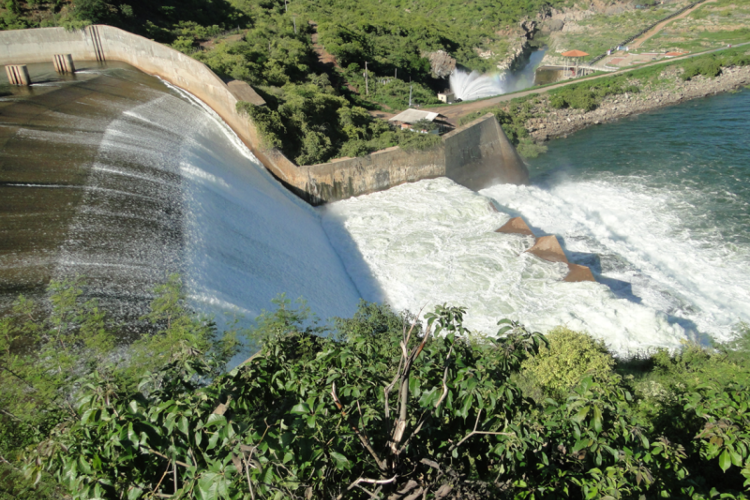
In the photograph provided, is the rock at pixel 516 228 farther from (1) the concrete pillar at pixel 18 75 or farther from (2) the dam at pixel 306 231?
(1) the concrete pillar at pixel 18 75

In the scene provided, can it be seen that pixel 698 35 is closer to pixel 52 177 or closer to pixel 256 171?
pixel 256 171

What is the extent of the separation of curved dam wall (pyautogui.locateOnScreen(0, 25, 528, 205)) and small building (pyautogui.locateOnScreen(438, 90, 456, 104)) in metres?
9.40

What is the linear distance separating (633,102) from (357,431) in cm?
3355

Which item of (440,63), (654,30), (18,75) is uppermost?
(654,30)

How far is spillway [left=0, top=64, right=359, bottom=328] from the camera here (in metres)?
8.44

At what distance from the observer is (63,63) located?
2089 cm

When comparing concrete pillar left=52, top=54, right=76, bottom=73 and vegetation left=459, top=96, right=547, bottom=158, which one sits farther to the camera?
vegetation left=459, top=96, right=547, bottom=158

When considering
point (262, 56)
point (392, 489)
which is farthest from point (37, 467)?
point (262, 56)

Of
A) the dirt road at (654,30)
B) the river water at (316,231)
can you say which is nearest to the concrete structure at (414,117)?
the river water at (316,231)

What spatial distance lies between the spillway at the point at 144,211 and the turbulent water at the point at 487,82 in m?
24.0

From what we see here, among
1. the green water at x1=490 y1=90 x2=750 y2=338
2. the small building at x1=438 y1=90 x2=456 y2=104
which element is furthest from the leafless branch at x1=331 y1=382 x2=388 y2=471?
the small building at x1=438 y1=90 x2=456 y2=104

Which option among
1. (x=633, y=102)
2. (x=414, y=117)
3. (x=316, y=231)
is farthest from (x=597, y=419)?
(x=633, y=102)

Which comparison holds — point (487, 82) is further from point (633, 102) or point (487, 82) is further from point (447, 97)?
point (633, 102)

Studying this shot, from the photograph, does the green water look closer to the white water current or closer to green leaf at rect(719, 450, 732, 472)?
the white water current
